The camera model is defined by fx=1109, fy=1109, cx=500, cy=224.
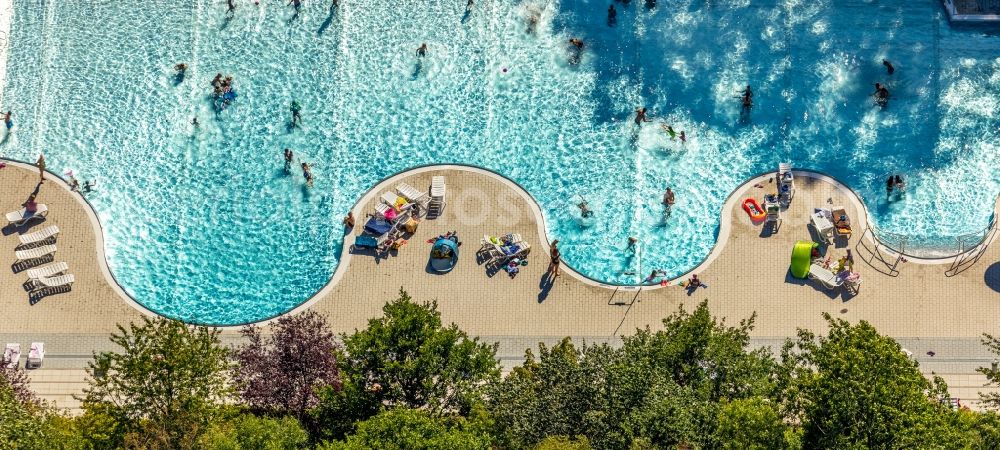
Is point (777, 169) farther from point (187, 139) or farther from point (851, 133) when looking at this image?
point (187, 139)

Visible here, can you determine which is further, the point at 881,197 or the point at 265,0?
the point at 265,0

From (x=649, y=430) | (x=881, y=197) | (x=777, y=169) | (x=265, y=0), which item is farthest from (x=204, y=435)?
(x=881, y=197)

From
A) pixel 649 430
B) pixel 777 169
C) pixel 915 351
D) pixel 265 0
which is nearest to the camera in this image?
pixel 649 430

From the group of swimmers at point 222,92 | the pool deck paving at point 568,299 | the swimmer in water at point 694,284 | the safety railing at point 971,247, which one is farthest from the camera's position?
the group of swimmers at point 222,92

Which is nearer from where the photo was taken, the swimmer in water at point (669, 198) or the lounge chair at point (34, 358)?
the lounge chair at point (34, 358)

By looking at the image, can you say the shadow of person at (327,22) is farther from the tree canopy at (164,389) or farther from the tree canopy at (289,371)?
the tree canopy at (164,389)

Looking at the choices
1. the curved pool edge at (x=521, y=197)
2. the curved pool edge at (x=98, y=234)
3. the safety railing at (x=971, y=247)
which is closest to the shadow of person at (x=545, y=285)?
the curved pool edge at (x=521, y=197)

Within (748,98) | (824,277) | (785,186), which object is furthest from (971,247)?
(748,98)
